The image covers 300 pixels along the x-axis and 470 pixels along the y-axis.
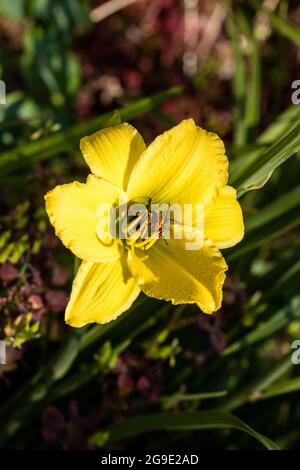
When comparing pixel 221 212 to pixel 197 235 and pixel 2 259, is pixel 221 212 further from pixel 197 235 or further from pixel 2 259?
pixel 2 259

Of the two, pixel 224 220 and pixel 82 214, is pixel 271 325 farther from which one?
pixel 82 214

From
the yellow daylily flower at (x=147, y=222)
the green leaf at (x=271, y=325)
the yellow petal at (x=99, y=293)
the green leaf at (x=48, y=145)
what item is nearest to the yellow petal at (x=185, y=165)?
the yellow daylily flower at (x=147, y=222)

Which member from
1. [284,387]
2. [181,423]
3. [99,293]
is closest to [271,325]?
[284,387]

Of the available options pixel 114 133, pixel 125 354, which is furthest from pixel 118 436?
pixel 114 133

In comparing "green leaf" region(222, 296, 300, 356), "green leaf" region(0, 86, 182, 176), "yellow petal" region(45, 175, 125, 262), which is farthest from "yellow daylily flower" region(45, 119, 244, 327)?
"green leaf" region(222, 296, 300, 356)

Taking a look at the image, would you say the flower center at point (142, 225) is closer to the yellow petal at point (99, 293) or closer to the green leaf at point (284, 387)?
the yellow petal at point (99, 293)

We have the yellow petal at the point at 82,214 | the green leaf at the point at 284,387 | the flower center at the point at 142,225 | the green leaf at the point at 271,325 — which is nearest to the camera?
the yellow petal at the point at 82,214

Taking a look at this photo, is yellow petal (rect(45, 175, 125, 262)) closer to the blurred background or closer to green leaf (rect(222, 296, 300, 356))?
the blurred background
